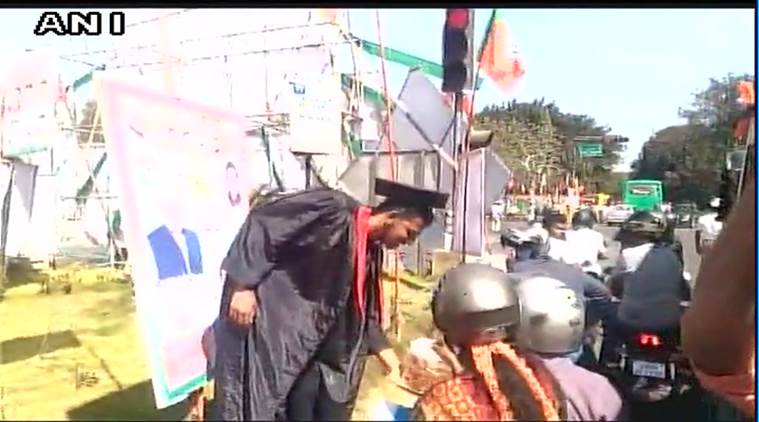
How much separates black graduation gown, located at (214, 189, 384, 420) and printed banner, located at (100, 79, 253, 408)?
0.14 ft

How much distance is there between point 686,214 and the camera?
183 centimetres

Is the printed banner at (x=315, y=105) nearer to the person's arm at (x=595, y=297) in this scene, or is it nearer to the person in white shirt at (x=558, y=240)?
the person in white shirt at (x=558, y=240)

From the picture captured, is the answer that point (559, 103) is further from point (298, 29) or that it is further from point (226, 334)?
point (226, 334)

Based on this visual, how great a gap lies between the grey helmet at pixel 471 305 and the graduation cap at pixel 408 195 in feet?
0.41

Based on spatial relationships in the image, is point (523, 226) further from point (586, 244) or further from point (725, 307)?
point (725, 307)

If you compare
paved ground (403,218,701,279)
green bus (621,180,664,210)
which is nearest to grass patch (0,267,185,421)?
paved ground (403,218,701,279)

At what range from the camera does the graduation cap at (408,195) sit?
180cm

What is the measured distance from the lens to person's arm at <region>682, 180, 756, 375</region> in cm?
128

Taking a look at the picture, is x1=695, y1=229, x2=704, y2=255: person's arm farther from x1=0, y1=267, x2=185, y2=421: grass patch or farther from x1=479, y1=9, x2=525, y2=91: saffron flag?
x1=0, y1=267, x2=185, y2=421: grass patch

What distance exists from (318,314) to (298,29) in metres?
0.51

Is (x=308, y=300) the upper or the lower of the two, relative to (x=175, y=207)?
lower

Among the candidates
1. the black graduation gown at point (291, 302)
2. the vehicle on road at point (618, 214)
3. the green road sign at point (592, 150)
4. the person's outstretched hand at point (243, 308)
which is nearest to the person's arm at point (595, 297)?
the vehicle on road at point (618, 214)

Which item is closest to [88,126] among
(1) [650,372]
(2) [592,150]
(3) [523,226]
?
(3) [523,226]

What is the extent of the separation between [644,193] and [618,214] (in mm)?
61
